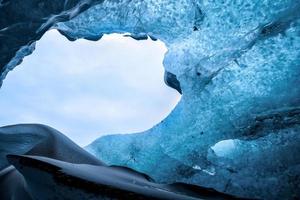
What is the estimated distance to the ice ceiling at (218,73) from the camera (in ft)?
10.0

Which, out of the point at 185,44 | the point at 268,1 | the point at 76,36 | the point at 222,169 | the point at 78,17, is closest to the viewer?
the point at 268,1

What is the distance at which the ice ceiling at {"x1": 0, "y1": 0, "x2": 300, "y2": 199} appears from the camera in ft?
10.0

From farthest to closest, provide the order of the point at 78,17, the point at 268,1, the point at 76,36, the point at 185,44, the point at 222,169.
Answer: the point at 76,36 → the point at 78,17 → the point at 185,44 → the point at 222,169 → the point at 268,1

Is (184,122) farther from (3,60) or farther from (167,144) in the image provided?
(3,60)

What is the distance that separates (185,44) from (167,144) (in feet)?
4.08

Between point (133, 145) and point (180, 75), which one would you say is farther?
point (133, 145)

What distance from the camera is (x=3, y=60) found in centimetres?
385

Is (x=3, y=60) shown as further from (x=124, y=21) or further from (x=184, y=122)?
(x=184, y=122)

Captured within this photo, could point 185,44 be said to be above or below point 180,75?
above

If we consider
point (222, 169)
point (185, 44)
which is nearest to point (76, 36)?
point (185, 44)

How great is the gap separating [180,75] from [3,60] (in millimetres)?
2137

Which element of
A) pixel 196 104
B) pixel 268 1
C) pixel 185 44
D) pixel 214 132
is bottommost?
pixel 214 132

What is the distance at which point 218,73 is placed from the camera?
3477mm

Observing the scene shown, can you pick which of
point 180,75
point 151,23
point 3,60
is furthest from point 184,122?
point 3,60
